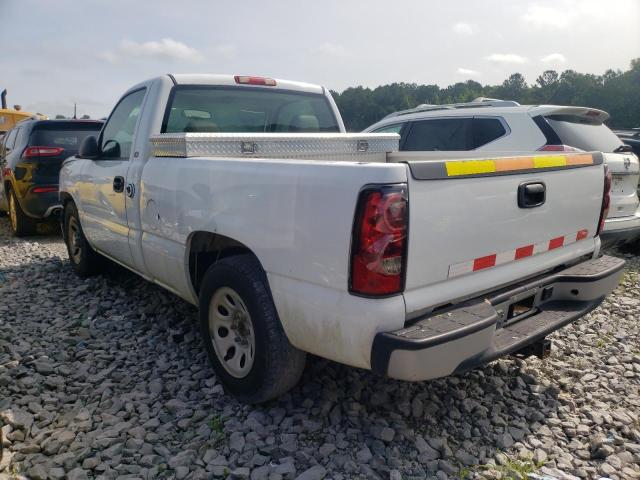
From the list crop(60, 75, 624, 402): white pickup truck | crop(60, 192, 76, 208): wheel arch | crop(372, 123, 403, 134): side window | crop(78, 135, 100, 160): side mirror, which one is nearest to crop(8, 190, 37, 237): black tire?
crop(60, 192, 76, 208): wheel arch

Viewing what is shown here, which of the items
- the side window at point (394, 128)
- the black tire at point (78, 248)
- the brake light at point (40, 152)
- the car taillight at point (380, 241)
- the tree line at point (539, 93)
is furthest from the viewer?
the tree line at point (539, 93)

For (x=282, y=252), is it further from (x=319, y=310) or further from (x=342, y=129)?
(x=342, y=129)

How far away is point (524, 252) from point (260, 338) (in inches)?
56.4

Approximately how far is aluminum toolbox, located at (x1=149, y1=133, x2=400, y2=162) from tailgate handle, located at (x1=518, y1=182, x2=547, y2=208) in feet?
5.36

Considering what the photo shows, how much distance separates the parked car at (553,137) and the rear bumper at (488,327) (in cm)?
218

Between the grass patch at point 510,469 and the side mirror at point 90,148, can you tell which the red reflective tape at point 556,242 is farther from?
the side mirror at point 90,148

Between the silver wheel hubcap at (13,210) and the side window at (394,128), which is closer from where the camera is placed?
the side window at (394,128)

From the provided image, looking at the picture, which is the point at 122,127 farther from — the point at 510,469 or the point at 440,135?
the point at 510,469

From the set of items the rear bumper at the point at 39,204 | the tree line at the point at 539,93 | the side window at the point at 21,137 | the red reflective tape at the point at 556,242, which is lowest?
the rear bumper at the point at 39,204

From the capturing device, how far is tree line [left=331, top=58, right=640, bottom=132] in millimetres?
37531

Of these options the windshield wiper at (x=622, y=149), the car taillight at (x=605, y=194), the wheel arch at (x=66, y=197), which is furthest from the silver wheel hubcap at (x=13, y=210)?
the windshield wiper at (x=622, y=149)

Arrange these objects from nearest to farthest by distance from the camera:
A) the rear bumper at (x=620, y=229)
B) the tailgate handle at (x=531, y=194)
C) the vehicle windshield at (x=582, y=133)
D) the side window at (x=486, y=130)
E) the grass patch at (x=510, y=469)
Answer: the grass patch at (x=510, y=469)
the tailgate handle at (x=531, y=194)
the rear bumper at (x=620, y=229)
the vehicle windshield at (x=582, y=133)
the side window at (x=486, y=130)

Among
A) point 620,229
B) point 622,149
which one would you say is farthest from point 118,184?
point 622,149

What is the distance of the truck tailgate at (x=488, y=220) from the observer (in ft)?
6.81
